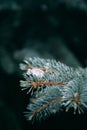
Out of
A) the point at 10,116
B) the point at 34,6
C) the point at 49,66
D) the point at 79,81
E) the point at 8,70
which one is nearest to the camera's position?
the point at 79,81

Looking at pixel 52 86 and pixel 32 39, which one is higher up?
pixel 32 39

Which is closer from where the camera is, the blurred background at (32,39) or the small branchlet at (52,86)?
the small branchlet at (52,86)

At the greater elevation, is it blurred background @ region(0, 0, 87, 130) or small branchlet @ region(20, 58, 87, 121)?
blurred background @ region(0, 0, 87, 130)

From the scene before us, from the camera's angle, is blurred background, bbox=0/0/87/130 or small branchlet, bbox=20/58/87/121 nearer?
small branchlet, bbox=20/58/87/121

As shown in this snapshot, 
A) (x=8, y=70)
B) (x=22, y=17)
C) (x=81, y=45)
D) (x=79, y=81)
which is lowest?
(x=79, y=81)

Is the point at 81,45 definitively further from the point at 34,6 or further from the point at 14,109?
the point at 14,109

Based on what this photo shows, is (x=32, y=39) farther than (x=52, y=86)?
Yes

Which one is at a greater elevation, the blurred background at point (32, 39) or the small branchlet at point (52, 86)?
the blurred background at point (32, 39)

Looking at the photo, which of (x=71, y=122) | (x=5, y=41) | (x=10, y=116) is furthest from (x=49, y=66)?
(x=5, y=41)
